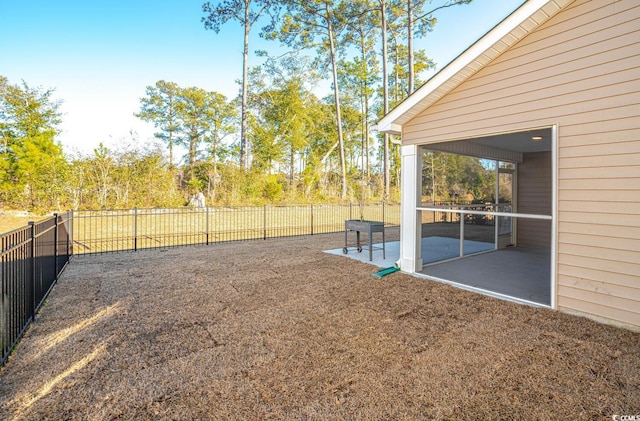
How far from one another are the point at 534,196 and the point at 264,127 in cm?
1607

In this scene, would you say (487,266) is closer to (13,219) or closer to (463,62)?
(463,62)

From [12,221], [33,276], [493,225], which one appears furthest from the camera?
[12,221]

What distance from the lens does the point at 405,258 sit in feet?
17.2

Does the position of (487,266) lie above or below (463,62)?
below

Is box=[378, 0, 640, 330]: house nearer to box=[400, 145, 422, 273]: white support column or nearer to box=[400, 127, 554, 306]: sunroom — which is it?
box=[400, 127, 554, 306]: sunroom

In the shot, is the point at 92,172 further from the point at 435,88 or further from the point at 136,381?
the point at 435,88

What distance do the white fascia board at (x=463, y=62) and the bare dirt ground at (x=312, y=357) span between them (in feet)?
8.88

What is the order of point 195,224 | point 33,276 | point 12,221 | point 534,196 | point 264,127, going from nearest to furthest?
1. point 33,276
2. point 534,196
3. point 12,221
4. point 195,224
5. point 264,127

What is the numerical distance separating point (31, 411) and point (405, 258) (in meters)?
4.75

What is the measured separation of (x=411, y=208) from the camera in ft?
16.5

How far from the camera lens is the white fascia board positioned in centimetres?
341

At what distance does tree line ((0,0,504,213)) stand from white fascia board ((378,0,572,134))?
2.98m

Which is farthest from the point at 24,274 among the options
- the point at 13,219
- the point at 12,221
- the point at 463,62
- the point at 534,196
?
the point at 534,196

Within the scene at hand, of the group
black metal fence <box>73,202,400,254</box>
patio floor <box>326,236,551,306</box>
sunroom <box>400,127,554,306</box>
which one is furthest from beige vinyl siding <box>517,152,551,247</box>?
black metal fence <box>73,202,400,254</box>
